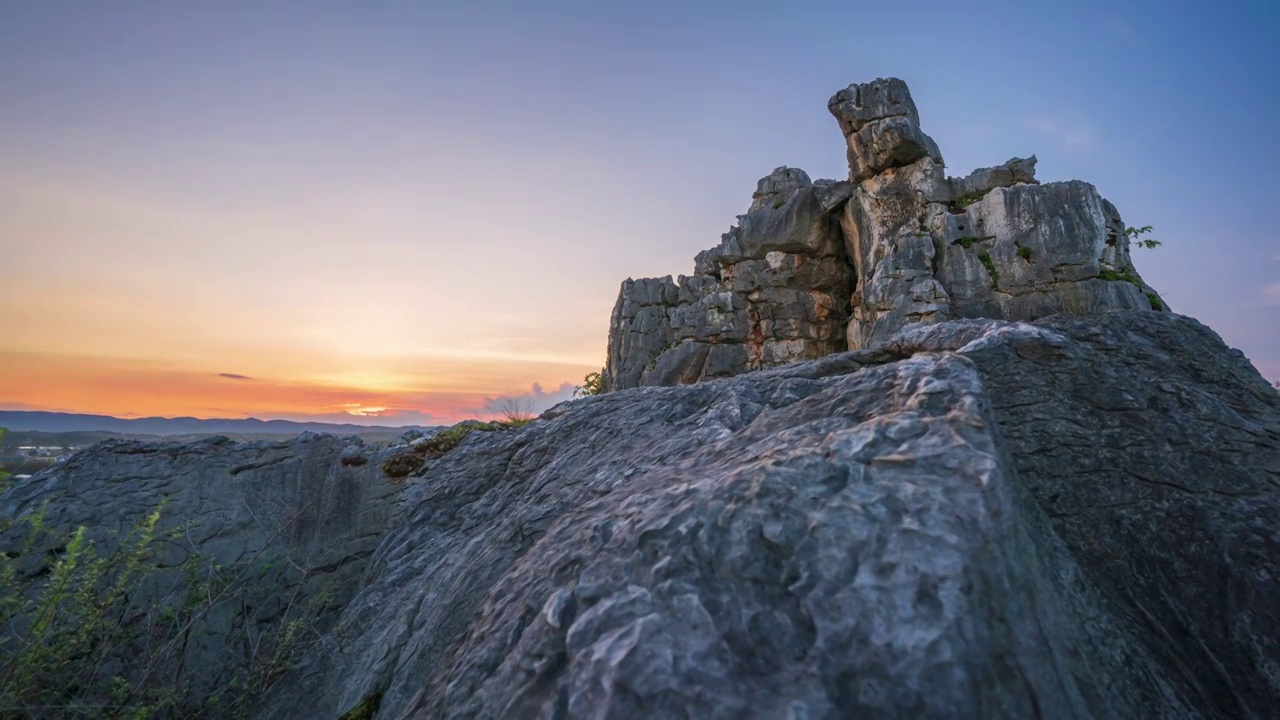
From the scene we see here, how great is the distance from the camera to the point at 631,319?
65188mm

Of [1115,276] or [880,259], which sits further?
[880,259]

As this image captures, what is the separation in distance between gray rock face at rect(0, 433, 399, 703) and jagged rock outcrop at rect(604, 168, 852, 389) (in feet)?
141

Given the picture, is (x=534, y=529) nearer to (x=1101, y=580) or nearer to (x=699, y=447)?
(x=699, y=447)

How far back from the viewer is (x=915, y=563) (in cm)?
198

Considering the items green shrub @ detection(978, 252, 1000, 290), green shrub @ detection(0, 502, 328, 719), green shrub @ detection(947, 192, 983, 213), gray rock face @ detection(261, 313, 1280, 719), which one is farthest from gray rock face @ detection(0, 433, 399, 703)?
green shrub @ detection(947, 192, 983, 213)

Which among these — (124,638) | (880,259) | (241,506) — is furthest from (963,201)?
(124,638)

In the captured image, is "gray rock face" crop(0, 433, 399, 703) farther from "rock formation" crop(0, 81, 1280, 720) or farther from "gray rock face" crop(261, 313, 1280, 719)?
"gray rock face" crop(261, 313, 1280, 719)

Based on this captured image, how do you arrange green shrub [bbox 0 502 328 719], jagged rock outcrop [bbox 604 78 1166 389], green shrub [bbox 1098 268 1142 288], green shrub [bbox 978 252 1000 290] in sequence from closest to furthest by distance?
green shrub [bbox 0 502 328 719]
green shrub [bbox 1098 268 1142 288]
jagged rock outcrop [bbox 604 78 1166 389]
green shrub [bbox 978 252 1000 290]

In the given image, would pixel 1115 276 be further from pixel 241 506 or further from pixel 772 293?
pixel 241 506

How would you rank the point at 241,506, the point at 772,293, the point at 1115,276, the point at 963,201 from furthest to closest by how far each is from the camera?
the point at 772,293
the point at 963,201
the point at 1115,276
the point at 241,506

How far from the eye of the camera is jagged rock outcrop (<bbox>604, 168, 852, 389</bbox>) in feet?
167

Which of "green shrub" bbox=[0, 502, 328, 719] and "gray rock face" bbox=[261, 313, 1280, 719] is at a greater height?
"gray rock face" bbox=[261, 313, 1280, 719]

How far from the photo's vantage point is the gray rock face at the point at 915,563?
1.89 m

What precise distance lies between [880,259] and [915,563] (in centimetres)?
4579
